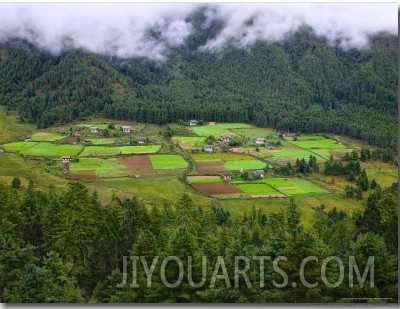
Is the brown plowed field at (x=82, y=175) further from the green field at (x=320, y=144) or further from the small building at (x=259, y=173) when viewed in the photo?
the green field at (x=320, y=144)

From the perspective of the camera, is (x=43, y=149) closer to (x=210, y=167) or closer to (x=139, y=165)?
(x=139, y=165)

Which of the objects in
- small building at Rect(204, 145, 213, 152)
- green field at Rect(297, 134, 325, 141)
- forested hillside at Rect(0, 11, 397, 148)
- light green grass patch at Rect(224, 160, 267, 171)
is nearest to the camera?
light green grass patch at Rect(224, 160, 267, 171)

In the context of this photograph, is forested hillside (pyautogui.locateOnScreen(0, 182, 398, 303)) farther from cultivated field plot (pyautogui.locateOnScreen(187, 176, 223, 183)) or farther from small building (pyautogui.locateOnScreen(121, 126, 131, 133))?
small building (pyautogui.locateOnScreen(121, 126, 131, 133))

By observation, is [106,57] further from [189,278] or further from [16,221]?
[189,278]

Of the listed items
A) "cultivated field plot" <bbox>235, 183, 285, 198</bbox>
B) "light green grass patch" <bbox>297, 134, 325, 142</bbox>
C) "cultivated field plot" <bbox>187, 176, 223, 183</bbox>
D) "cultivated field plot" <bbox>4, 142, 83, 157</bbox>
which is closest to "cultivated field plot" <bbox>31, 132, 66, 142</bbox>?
"cultivated field plot" <bbox>4, 142, 83, 157</bbox>

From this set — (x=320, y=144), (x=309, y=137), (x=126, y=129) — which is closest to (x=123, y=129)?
(x=126, y=129)

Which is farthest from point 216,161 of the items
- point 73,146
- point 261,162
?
point 73,146
